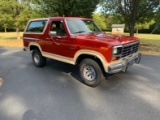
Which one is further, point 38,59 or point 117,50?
point 38,59

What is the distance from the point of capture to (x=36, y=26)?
677cm

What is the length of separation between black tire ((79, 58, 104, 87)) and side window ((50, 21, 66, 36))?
1277 mm

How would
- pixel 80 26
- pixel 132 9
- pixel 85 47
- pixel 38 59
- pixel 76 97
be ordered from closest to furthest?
pixel 76 97, pixel 85 47, pixel 80 26, pixel 38 59, pixel 132 9

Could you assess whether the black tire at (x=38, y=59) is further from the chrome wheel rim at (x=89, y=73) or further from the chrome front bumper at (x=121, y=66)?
the chrome front bumper at (x=121, y=66)

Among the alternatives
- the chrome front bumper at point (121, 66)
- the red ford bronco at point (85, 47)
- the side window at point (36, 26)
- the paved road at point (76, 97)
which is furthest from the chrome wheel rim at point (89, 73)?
the side window at point (36, 26)

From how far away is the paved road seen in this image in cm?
341

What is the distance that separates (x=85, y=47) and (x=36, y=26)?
3124 millimetres

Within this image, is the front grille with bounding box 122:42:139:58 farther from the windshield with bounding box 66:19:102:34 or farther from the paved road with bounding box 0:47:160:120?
the windshield with bounding box 66:19:102:34

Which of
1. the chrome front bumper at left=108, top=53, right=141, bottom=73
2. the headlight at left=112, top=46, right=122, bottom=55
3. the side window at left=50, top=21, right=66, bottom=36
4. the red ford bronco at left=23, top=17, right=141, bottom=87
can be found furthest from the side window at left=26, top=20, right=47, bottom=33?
the chrome front bumper at left=108, top=53, right=141, bottom=73

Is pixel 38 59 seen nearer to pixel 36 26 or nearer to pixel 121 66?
pixel 36 26

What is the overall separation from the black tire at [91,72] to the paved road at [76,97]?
0.20 meters

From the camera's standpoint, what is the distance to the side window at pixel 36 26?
635 centimetres

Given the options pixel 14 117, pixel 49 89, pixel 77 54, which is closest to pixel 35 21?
pixel 77 54

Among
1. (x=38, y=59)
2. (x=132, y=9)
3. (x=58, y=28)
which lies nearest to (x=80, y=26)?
(x=58, y=28)
